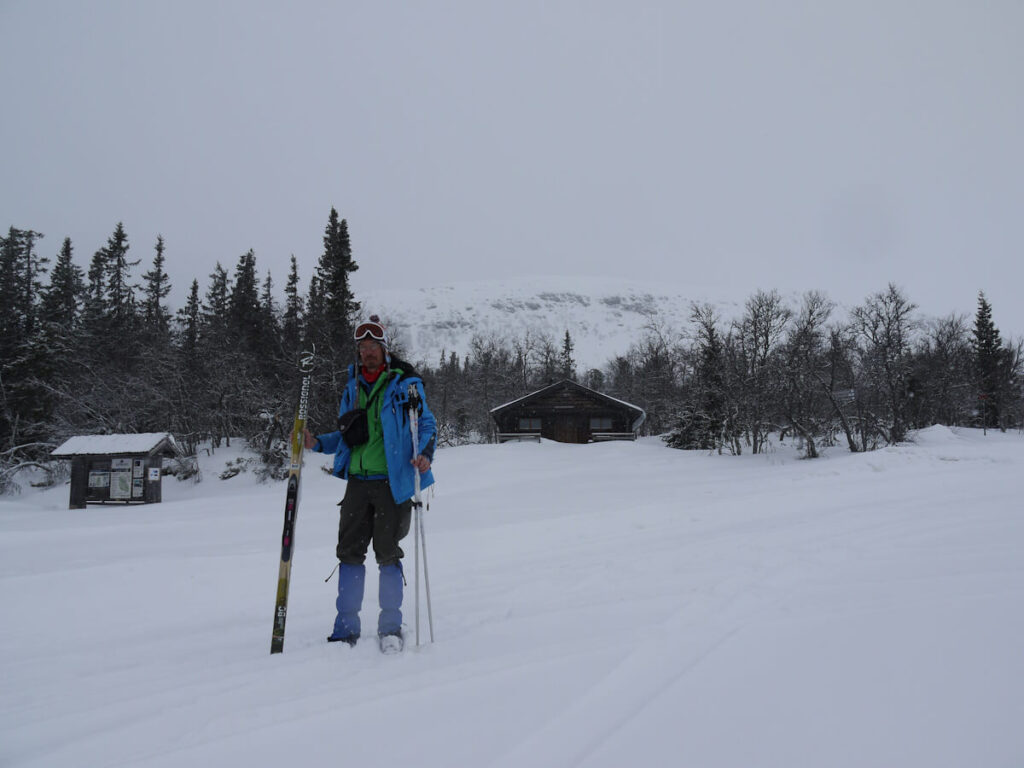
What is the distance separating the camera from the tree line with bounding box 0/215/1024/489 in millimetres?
25562

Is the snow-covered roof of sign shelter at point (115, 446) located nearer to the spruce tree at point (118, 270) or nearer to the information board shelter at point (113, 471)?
the information board shelter at point (113, 471)

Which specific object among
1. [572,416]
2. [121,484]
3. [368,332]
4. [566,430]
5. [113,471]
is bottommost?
[121,484]

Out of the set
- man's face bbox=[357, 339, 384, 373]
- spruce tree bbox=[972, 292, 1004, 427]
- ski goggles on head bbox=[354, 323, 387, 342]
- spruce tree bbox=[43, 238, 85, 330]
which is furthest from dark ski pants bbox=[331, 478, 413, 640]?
spruce tree bbox=[972, 292, 1004, 427]

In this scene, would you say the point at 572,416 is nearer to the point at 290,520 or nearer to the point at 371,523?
the point at 371,523

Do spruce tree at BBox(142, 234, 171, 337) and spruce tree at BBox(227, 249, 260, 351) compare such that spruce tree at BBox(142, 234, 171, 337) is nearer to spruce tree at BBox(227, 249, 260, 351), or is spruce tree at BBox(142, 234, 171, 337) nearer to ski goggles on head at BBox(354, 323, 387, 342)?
spruce tree at BBox(227, 249, 260, 351)

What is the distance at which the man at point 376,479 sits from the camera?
337 centimetres

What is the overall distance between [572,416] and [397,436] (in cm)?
3239

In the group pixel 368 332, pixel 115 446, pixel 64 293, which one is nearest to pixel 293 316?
pixel 64 293

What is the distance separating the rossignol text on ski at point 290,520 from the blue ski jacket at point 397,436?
6.3 inches

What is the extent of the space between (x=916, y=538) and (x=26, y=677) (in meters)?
7.27

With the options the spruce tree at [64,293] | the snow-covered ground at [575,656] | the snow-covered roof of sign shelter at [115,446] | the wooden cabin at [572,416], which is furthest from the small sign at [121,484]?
the wooden cabin at [572,416]

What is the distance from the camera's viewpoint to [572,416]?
35438mm

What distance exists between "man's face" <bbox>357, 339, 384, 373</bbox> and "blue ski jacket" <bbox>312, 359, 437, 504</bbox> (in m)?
0.09

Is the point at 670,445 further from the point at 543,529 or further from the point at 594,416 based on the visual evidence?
the point at 543,529
